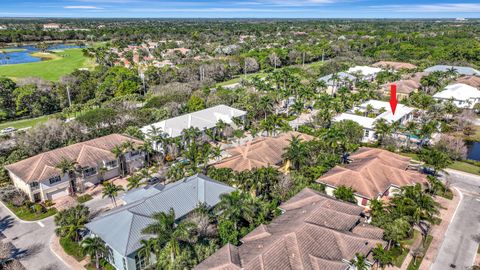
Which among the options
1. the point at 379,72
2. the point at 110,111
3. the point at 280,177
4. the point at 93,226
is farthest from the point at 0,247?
the point at 379,72

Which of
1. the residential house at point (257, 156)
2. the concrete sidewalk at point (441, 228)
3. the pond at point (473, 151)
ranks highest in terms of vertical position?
the residential house at point (257, 156)

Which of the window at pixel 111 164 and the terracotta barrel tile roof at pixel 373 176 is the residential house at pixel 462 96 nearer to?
the terracotta barrel tile roof at pixel 373 176

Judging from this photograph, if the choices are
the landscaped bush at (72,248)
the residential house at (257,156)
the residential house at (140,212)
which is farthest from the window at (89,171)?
the residential house at (257,156)

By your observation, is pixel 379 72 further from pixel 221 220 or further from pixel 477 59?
pixel 221 220

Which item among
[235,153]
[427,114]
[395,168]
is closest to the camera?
[395,168]

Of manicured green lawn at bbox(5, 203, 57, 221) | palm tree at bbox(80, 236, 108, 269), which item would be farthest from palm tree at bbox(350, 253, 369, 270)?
manicured green lawn at bbox(5, 203, 57, 221)

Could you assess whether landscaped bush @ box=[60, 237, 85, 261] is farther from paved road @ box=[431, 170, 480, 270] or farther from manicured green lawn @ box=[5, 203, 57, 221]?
paved road @ box=[431, 170, 480, 270]

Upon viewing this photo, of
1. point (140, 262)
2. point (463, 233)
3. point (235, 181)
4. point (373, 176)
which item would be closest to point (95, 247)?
point (140, 262)

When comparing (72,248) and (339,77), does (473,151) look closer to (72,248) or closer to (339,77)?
(339,77)
